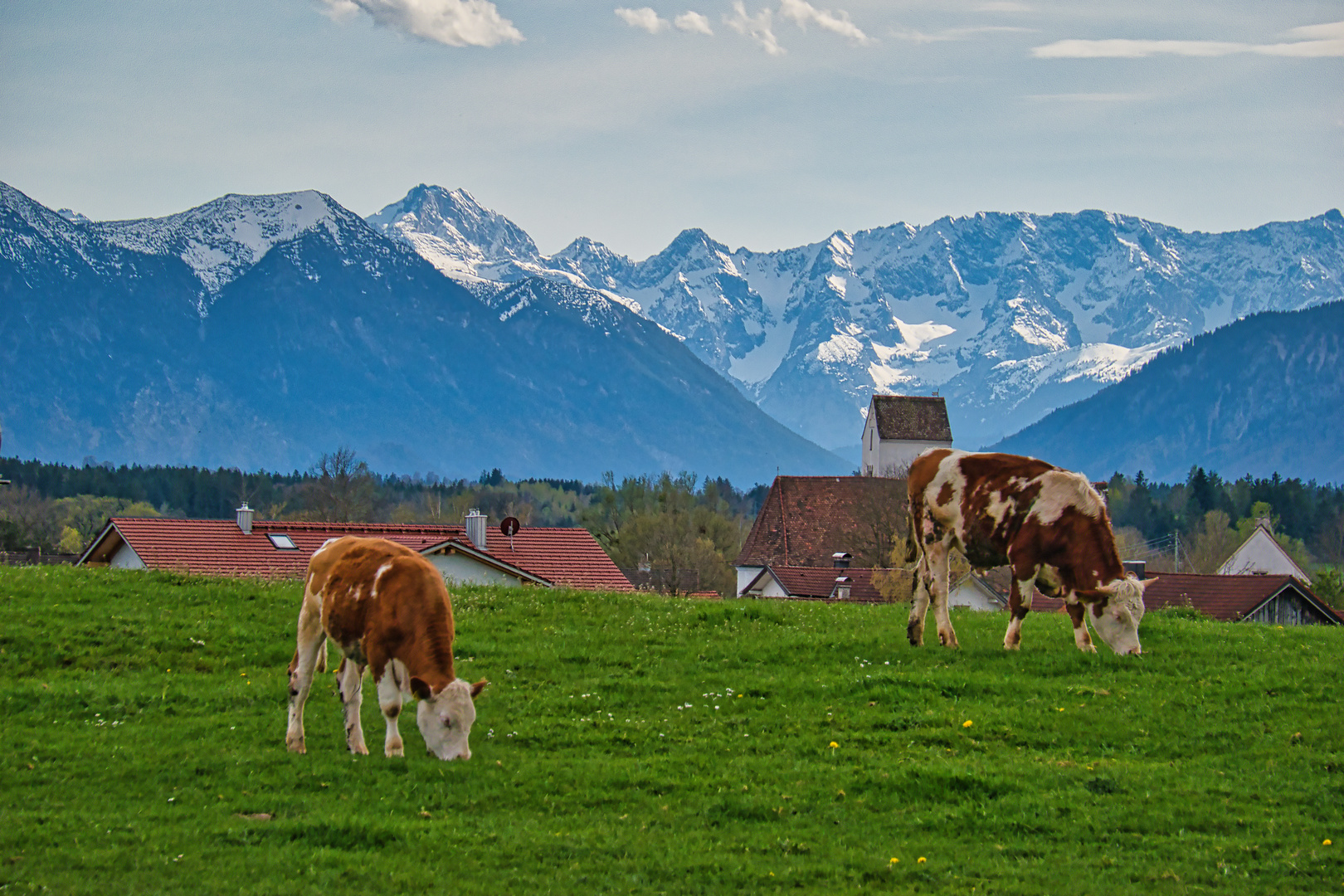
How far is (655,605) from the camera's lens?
87.8 feet


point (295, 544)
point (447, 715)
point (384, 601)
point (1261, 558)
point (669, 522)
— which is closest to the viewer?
point (447, 715)

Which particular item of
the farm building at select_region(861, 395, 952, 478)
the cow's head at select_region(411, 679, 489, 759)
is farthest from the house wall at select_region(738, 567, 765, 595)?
the cow's head at select_region(411, 679, 489, 759)

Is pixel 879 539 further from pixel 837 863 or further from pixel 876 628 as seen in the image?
pixel 837 863

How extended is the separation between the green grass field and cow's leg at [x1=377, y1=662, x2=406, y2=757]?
0.39 m

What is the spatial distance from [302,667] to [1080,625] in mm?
12159

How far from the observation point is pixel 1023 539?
20.9 metres

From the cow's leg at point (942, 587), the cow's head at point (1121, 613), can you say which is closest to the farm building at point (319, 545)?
the cow's leg at point (942, 587)

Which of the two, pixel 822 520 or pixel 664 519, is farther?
pixel 664 519

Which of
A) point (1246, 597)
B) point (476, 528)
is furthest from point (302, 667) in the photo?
point (1246, 597)

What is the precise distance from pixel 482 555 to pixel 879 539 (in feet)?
127

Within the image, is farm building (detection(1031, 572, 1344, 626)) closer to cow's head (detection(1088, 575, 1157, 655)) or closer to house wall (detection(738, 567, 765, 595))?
cow's head (detection(1088, 575, 1157, 655))

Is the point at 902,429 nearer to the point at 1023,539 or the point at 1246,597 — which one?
the point at 1246,597

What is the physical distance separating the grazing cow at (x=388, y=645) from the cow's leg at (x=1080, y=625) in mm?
10290

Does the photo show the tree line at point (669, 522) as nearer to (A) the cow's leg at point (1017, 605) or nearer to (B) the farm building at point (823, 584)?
(B) the farm building at point (823, 584)
